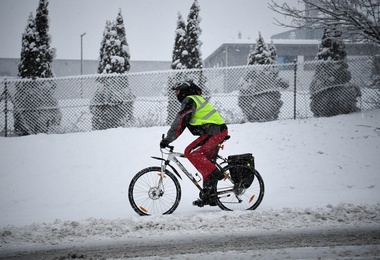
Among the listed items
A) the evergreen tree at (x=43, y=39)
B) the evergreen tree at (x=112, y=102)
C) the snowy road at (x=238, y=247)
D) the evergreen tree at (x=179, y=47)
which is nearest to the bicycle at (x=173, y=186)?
the snowy road at (x=238, y=247)

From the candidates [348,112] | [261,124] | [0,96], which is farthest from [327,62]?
[0,96]

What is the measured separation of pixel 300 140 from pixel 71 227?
→ 6595 millimetres

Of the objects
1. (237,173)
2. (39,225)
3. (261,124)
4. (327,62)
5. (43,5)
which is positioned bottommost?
(39,225)

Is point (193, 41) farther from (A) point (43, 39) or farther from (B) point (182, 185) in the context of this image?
(B) point (182, 185)

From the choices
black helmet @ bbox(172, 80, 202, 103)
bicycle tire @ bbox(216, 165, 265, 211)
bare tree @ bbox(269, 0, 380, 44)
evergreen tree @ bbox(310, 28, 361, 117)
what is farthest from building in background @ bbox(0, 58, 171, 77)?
bicycle tire @ bbox(216, 165, 265, 211)

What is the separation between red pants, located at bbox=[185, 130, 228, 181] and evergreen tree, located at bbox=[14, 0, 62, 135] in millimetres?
6841

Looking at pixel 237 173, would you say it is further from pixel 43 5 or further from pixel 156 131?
pixel 43 5

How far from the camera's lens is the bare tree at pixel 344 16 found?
6.52 m

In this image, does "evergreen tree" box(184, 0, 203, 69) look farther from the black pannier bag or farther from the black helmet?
the black pannier bag

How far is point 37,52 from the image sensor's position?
12219mm

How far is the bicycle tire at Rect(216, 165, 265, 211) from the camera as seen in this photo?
5.60 m

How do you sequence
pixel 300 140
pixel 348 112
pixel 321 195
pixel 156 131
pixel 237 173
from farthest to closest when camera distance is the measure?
pixel 348 112, pixel 156 131, pixel 300 140, pixel 321 195, pixel 237 173

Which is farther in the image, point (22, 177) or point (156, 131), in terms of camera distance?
point (156, 131)

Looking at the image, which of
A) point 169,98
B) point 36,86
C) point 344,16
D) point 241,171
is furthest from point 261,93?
point 36,86
